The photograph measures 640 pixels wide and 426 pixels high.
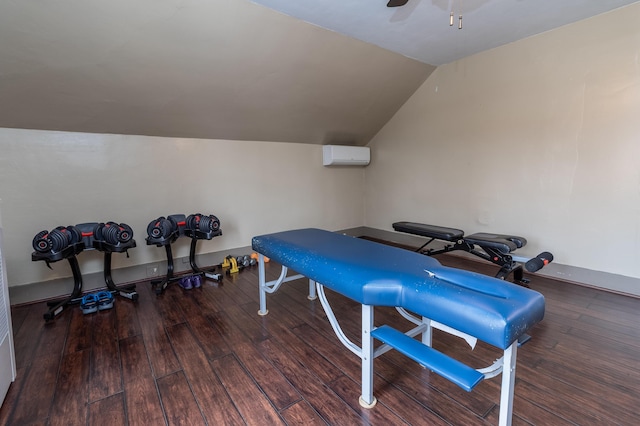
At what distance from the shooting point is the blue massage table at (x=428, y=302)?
3.65 ft

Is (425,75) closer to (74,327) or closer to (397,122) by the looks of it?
(397,122)

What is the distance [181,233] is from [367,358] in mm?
2536

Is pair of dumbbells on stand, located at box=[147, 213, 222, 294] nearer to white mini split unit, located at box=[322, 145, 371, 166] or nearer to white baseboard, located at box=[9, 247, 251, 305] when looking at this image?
white baseboard, located at box=[9, 247, 251, 305]

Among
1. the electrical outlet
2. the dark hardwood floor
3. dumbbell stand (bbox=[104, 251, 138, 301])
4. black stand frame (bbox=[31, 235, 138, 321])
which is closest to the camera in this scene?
the dark hardwood floor

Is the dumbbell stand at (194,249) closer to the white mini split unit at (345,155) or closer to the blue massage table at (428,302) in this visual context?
the blue massage table at (428,302)

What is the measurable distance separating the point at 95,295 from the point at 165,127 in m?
1.83

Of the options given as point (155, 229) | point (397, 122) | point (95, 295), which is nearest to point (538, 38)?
point (397, 122)

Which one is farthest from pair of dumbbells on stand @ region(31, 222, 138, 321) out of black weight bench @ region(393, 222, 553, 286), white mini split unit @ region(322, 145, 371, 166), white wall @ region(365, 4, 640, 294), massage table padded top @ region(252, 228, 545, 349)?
white wall @ region(365, 4, 640, 294)

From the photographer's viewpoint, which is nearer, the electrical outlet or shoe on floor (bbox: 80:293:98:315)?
shoe on floor (bbox: 80:293:98:315)

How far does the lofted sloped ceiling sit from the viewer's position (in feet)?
6.79

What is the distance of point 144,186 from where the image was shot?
328 cm

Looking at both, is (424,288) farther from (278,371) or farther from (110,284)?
(110,284)

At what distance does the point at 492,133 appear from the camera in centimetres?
355

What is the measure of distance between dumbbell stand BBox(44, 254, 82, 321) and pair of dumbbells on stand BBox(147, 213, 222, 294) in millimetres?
616
